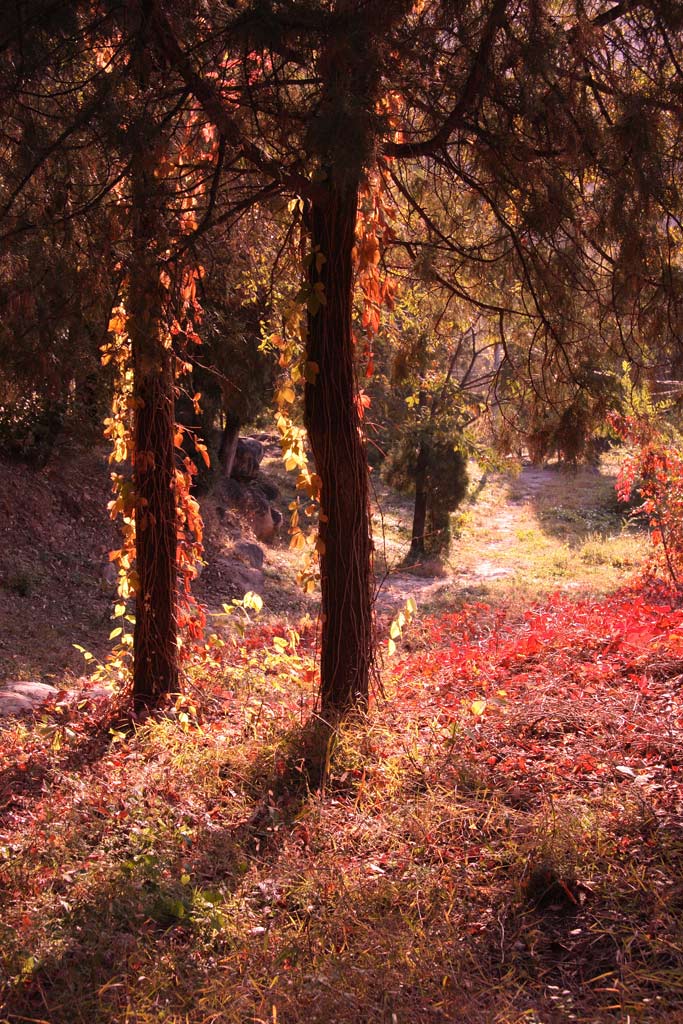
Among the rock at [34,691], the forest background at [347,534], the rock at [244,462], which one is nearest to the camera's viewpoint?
the forest background at [347,534]

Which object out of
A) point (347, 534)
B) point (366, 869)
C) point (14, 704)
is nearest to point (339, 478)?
point (347, 534)

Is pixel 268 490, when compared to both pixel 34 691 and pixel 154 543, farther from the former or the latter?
pixel 154 543

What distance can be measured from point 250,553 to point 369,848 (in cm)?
1097

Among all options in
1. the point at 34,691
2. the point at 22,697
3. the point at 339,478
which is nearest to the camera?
the point at 339,478

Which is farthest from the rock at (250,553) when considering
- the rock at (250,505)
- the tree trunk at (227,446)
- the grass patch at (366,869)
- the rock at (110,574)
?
the grass patch at (366,869)

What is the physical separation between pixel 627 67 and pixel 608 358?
128 centimetres

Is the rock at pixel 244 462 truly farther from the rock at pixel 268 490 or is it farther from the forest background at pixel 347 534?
the forest background at pixel 347 534

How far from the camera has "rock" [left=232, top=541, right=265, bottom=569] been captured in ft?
45.5

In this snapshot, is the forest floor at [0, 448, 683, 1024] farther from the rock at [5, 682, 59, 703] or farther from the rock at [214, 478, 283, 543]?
the rock at [214, 478, 283, 543]

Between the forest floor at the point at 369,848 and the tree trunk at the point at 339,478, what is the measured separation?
0.92 feet

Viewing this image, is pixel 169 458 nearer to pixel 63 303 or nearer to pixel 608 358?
pixel 63 303

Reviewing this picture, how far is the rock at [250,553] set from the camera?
45.5ft

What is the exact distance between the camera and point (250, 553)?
14.1 m

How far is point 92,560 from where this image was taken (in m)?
11.6
